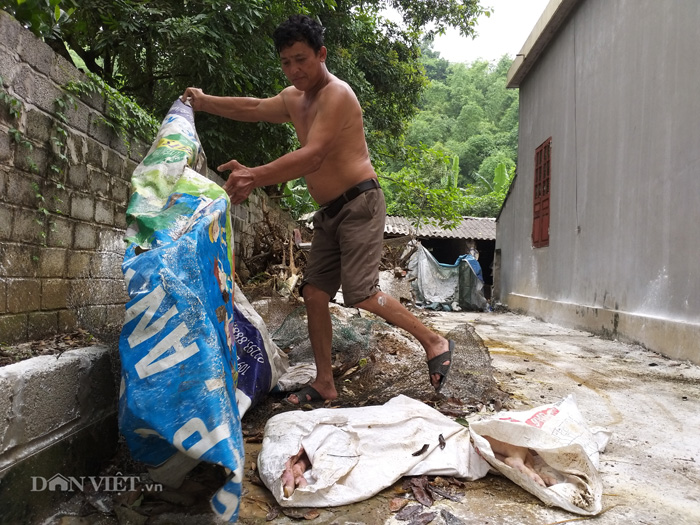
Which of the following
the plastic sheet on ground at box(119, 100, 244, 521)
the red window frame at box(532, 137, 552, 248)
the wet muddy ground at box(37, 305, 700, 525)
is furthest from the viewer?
the red window frame at box(532, 137, 552, 248)

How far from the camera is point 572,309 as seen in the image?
267 inches

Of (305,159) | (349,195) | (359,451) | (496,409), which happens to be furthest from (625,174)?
(359,451)

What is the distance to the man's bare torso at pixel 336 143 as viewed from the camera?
2.24 metres

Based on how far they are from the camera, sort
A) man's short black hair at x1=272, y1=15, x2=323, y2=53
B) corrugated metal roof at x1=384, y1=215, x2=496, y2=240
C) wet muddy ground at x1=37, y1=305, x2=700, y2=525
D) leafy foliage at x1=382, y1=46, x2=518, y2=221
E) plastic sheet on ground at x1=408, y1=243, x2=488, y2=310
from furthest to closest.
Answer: leafy foliage at x1=382, y1=46, x2=518, y2=221, corrugated metal roof at x1=384, y1=215, x2=496, y2=240, plastic sheet on ground at x1=408, y1=243, x2=488, y2=310, man's short black hair at x1=272, y1=15, x2=323, y2=53, wet muddy ground at x1=37, y1=305, x2=700, y2=525

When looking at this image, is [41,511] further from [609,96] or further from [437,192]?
[437,192]

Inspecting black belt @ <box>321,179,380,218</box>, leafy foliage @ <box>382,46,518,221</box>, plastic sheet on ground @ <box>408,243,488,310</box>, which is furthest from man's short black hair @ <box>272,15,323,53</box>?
leafy foliage @ <box>382,46,518,221</box>

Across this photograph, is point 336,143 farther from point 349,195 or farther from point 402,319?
point 402,319

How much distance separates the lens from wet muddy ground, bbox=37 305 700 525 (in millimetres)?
1432

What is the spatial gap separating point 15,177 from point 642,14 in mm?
6008

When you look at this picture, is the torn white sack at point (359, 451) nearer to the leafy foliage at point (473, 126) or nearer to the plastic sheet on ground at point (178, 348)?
the plastic sheet on ground at point (178, 348)

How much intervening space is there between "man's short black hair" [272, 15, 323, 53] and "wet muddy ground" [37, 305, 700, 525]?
1655 millimetres

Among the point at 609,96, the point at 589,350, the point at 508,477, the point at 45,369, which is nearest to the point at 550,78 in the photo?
the point at 609,96

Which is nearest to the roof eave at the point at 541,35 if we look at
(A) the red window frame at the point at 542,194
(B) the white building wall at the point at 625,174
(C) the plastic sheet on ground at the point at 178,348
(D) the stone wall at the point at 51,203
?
(B) the white building wall at the point at 625,174

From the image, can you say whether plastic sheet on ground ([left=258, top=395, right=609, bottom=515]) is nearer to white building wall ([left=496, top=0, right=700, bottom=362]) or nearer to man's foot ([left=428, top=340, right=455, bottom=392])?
man's foot ([left=428, top=340, right=455, bottom=392])
